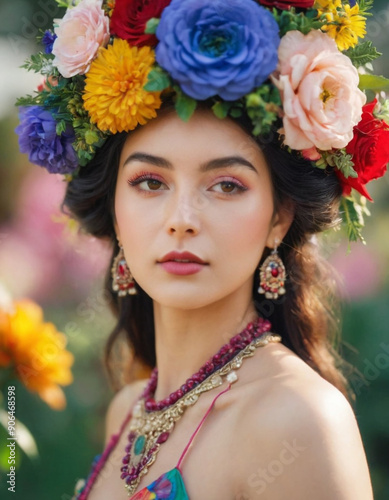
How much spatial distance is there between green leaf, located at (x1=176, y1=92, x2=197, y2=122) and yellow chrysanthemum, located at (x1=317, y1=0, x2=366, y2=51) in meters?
0.46

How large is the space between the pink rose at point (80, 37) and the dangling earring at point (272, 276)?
846 mm

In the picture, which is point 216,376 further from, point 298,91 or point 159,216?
point 298,91

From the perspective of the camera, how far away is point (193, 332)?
95.7 inches

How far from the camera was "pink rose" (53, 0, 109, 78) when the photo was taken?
2279 millimetres

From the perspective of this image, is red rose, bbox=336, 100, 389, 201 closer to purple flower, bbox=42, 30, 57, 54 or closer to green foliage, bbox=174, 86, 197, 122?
green foliage, bbox=174, 86, 197, 122

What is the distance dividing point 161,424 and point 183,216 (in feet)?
2.39

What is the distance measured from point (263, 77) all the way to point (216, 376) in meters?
0.92

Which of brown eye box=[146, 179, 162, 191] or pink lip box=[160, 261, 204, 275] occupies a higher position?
brown eye box=[146, 179, 162, 191]

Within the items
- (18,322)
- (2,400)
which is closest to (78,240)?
(18,322)

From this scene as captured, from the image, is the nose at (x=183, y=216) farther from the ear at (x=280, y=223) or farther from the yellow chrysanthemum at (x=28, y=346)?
the yellow chrysanthemum at (x=28, y=346)

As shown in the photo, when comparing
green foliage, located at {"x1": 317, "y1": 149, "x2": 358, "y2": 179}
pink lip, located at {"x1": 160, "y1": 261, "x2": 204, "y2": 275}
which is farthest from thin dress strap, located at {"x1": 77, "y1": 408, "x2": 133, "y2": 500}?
green foliage, located at {"x1": 317, "y1": 149, "x2": 358, "y2": 179}

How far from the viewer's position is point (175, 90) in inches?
83.9

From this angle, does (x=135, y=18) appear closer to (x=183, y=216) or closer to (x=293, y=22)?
(x=293, y=22)

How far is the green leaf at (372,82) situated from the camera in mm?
2330
